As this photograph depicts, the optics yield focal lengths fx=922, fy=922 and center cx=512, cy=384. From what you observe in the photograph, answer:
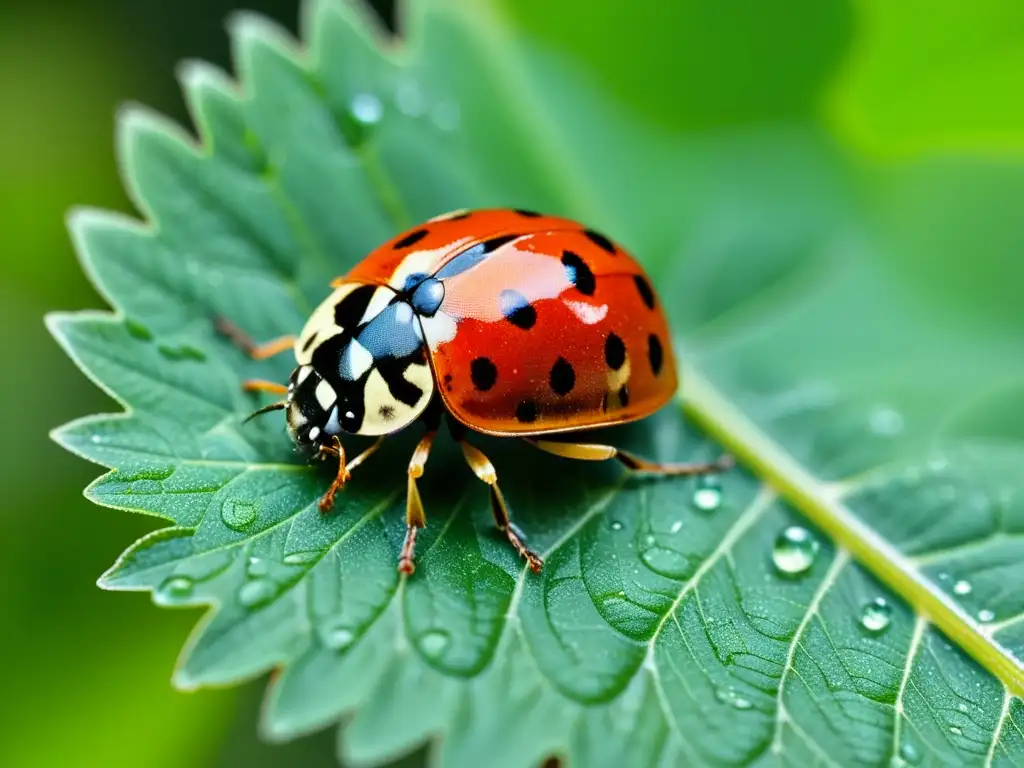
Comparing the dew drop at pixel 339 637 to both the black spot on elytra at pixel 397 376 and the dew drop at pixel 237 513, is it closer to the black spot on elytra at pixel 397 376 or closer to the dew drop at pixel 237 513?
the dew drop at pixel 237 513

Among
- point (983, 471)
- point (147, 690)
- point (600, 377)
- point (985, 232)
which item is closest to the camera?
point (600, 377)

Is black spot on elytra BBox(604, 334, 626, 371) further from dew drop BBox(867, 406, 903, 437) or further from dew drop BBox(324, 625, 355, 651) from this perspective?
dew drop BBox(867, 406, 903, 437)

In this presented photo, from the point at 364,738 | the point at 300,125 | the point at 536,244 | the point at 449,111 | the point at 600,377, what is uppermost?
the point at 449,111

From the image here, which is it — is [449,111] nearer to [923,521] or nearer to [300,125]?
[300,125]

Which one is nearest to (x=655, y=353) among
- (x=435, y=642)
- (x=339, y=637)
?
(x=435, y=642)

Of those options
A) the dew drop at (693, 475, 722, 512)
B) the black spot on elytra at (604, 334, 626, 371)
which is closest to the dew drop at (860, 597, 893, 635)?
the dew drop at (693, 475, 722, 512)

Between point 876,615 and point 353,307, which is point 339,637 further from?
point 876,615

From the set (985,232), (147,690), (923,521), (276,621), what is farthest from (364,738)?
(985,232)
